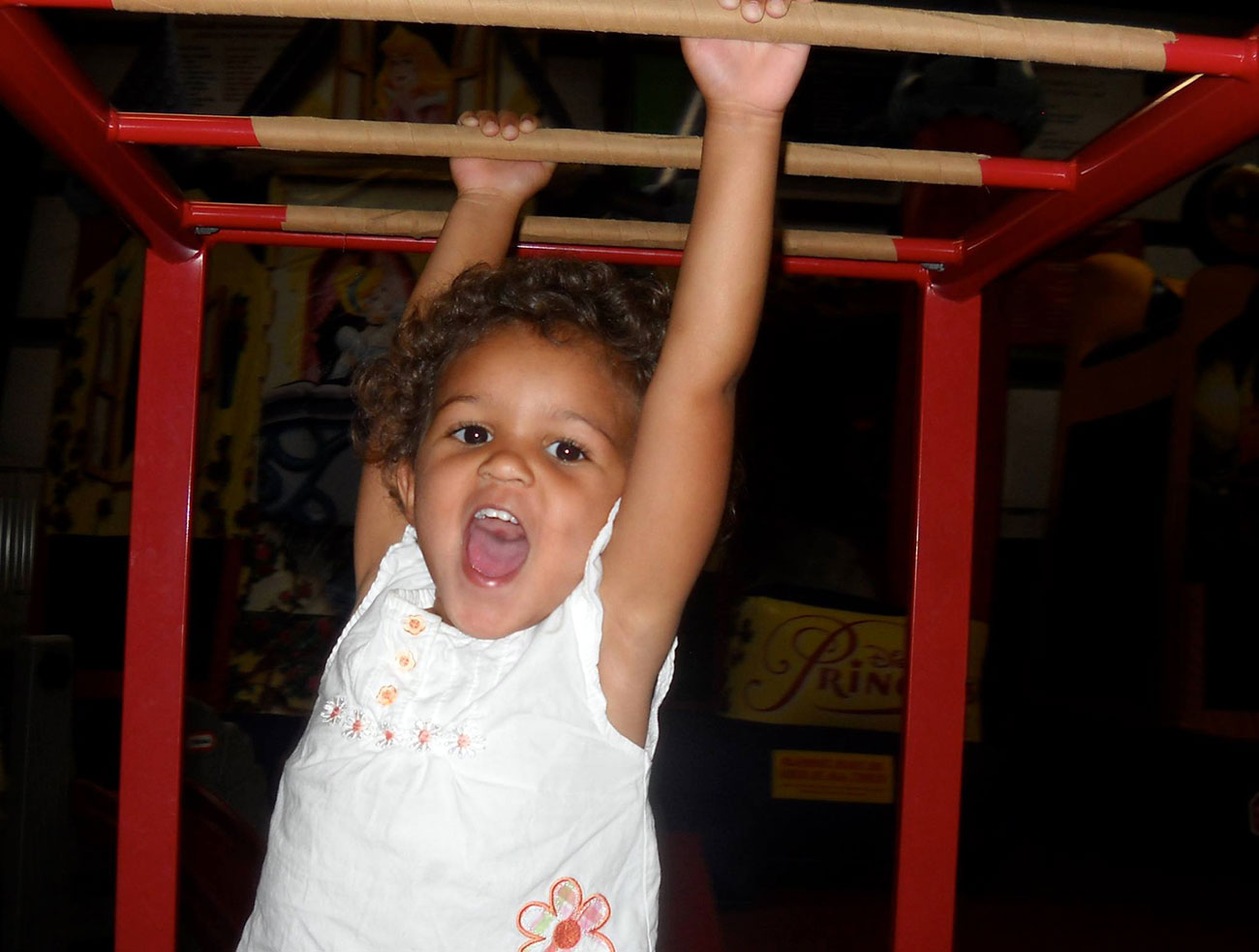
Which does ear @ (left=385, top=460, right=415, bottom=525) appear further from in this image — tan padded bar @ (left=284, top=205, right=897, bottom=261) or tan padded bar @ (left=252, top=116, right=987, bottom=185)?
tan padded bar @ (left=252, top=116, right=987, bottom=185)

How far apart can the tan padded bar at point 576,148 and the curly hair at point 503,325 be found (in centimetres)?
15

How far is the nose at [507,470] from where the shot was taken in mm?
727

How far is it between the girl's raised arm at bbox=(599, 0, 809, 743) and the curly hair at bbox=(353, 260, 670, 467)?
0.17m

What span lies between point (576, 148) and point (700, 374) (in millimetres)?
168

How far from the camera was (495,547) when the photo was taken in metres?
0.76

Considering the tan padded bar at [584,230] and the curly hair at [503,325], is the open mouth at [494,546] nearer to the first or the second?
the curly hair at [503,325]

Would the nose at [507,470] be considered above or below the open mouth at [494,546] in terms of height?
above

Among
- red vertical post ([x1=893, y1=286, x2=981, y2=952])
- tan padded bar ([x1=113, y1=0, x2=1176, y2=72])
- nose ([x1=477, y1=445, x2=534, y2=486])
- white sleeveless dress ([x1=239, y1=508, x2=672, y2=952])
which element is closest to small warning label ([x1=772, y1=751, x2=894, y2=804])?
red vertical post ([x1=893, y1=286, x2=981, y2=952])

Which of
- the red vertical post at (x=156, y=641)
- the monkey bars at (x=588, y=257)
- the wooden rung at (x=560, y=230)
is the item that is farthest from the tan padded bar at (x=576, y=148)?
the red vertical post at (x=156, y=641)

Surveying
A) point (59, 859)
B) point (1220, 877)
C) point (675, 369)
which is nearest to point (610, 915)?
point (675, 369)

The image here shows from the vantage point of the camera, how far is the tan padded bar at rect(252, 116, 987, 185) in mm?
667

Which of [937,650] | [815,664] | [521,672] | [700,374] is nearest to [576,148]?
[700,374]

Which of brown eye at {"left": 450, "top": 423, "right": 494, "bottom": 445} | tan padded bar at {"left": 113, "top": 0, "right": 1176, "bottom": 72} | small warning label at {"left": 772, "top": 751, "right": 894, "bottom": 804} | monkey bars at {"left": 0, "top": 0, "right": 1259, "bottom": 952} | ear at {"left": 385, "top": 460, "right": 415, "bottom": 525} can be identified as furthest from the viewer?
small warning label at {"left": 772, "top": 751, "right": 894, "bottom": 804}

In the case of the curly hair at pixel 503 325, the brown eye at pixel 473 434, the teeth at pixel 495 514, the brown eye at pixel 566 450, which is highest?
the curly hair at pixel 503 325
